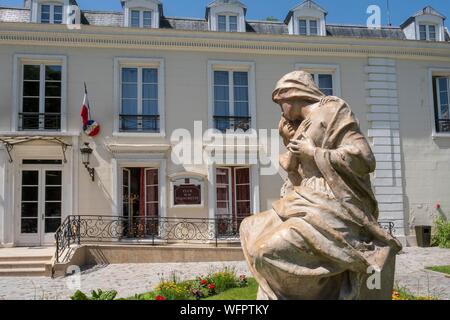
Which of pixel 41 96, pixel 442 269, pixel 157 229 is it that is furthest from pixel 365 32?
pixel 41 96

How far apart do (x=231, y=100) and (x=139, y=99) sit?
2.97 meters

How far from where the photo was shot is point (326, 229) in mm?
3174

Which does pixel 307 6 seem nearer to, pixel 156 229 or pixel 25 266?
pixel 156 229

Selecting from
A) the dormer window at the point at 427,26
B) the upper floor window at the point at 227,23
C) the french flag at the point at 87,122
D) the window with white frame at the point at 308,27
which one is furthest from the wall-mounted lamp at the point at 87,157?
the dormer window at the point at 427,26

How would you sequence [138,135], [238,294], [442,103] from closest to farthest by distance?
[238,294], [138,135], [442,103]

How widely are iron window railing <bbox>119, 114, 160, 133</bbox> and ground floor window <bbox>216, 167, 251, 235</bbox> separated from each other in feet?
8.04

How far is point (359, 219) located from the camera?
10.8 ft

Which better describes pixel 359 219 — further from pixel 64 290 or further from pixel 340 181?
pixel 64 290

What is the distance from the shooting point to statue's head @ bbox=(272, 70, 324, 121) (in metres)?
3.87

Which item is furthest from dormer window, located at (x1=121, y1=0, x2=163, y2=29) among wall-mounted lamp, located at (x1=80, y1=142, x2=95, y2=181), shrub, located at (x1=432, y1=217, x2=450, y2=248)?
shrub, located at (x1=432, y1=217, x2=450, y2=248)

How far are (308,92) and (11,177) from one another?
11.6 m

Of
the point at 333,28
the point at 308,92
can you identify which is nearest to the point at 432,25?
the point at 333,28

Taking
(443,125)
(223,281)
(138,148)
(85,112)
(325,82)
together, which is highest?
(325,82)

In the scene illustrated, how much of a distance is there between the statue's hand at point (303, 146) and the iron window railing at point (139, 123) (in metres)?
10.6
